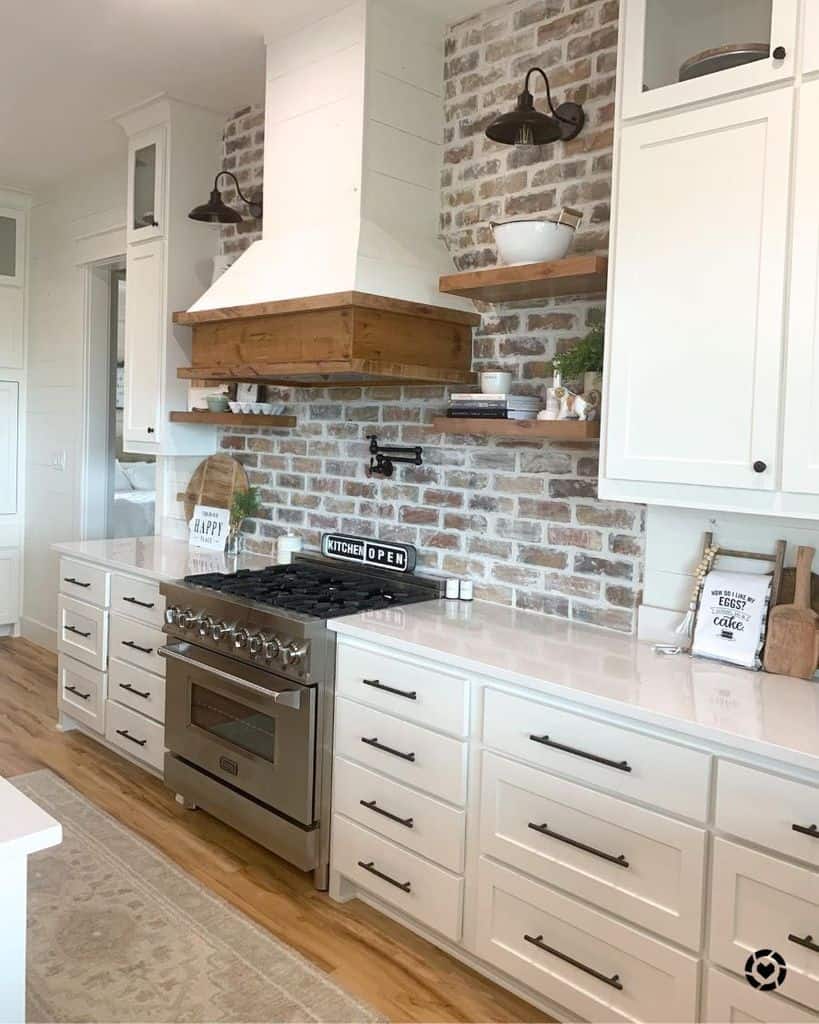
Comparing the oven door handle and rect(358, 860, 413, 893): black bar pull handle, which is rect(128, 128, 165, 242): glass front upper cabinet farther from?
rect(358, 860, 413, 893): black bar pull handle

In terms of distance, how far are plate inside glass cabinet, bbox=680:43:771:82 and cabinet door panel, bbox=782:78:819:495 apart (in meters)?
0.18

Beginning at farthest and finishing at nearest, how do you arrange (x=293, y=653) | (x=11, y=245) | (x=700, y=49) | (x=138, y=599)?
(x=11, y=245)
(x=138, y=599)
(x=293, y=653)
(x=700, y=49)

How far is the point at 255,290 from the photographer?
3.19 m

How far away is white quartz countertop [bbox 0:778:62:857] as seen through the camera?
1379mm

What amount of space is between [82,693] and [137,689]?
0.55 metres

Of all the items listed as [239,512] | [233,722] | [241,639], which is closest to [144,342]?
[239,512]

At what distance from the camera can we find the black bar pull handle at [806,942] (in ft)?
5.58

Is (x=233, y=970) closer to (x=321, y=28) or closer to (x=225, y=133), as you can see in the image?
(x=321, y=28)

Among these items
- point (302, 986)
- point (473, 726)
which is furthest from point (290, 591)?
point (302, 986)

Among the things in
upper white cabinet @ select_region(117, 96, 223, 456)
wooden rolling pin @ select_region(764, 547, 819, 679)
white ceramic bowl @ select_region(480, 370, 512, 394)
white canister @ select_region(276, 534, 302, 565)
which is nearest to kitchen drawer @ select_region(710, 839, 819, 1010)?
wooden rolling pin @ select_region(764, 547, 819, 679)

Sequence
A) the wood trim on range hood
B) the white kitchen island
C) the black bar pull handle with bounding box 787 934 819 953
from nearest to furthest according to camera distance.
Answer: the white kitchen island
the black bar pull handle with bounding box 787 934 819 953
the wood trim on range hood

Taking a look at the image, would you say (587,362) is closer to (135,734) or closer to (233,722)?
(233,722)

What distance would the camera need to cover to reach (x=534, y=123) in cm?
A: 258

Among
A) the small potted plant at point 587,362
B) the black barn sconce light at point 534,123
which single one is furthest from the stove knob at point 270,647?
the black barn sconce light at point 534,123
